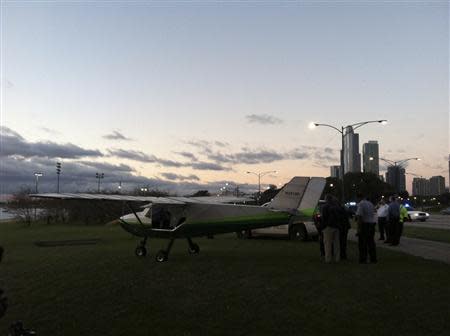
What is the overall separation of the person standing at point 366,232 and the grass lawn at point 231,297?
1.39ft

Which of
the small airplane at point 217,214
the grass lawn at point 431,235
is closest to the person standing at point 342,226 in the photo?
the small airplane at point 217,214

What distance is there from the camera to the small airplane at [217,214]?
16.4m

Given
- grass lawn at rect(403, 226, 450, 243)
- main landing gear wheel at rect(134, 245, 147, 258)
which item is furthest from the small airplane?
grass lawn at rect(403, 226, 450, 243)

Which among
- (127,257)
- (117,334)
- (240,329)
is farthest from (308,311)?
(127,257)

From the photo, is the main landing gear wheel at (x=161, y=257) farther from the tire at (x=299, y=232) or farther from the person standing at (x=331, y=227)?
the tire at (x=299, y=232)

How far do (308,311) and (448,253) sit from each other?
10.7 m

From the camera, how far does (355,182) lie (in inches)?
4658

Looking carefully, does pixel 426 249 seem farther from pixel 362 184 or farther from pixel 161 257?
pixel 362 184

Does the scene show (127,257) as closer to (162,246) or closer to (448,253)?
(162,246)

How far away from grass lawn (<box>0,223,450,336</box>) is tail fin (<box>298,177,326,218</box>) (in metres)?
2.38

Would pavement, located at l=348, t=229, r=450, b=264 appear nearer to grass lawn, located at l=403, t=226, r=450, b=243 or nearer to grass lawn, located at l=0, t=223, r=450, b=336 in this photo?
grass lawn, located at l=0, t=223, r=450, b=336

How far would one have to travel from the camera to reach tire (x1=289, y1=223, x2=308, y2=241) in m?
22.6

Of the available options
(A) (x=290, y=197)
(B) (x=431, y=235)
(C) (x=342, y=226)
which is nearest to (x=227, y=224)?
(A) (x=290, y=197)

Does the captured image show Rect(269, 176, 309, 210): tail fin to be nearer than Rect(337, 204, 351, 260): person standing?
No
